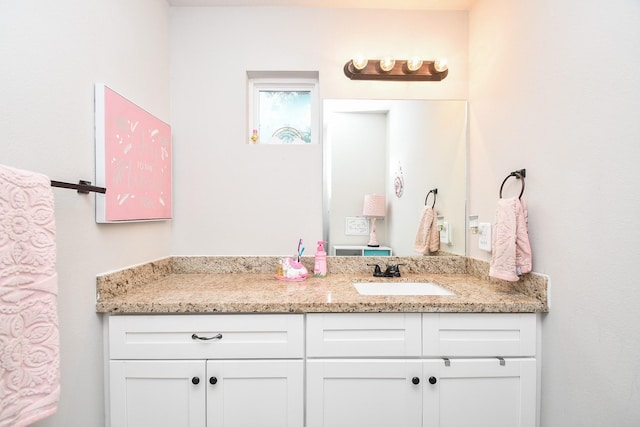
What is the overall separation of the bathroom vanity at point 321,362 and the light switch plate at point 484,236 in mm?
358

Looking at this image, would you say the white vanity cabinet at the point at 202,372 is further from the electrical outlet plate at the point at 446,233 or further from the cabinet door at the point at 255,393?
the electrical outlet plate at the point at 446,233

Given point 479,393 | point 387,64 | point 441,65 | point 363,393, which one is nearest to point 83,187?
point 363,393

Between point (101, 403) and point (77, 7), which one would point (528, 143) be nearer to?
point (77, 7)

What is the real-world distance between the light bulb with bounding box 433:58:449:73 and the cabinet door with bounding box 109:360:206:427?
1.92 meters

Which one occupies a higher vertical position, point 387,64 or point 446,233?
point 387,64

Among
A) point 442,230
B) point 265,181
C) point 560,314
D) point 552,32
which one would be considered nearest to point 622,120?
point 552,32

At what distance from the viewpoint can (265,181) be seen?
1.73 m

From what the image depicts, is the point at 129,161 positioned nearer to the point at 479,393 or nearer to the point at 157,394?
the point at 157,394

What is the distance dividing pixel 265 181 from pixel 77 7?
1037mm

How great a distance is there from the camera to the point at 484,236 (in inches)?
60.2

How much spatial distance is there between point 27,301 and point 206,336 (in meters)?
0.59

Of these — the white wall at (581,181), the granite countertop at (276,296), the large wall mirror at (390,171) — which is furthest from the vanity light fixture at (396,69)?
the granite countertop at (276,296)

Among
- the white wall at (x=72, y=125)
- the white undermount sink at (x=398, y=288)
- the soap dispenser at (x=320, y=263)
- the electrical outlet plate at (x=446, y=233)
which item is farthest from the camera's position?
the electrical outlet plate at (x=446, y=233)

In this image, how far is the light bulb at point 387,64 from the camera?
1.65m
